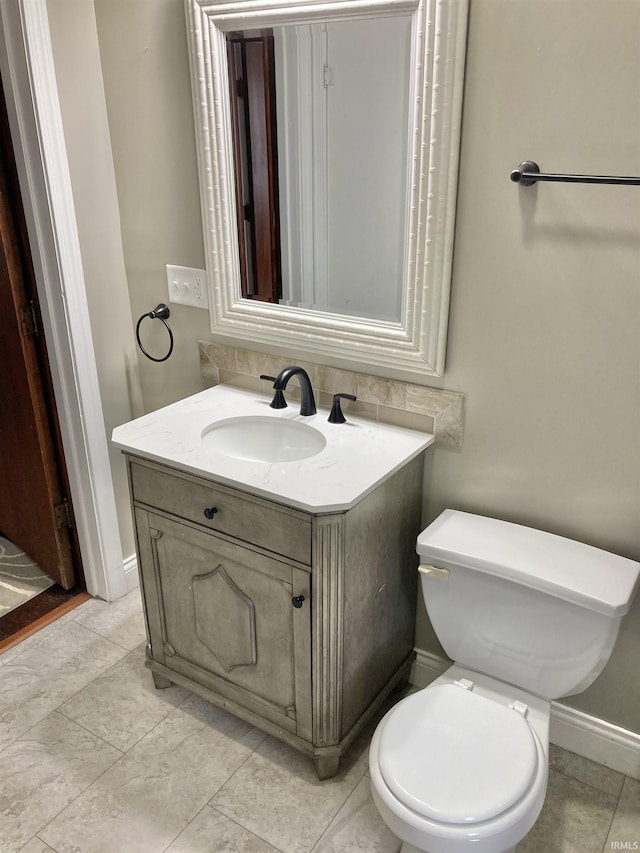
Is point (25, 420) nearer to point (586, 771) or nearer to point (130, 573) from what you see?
point (130, 573)


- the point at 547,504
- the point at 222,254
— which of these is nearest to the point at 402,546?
the point at 547,504

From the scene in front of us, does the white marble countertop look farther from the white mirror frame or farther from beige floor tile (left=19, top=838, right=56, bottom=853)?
beige floor tile (left=19, top=838, right=56, bottom=853)

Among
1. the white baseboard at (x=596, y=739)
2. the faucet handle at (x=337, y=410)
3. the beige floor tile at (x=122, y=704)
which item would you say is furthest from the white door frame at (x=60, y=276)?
the white baseboard at (x=596, y=739)

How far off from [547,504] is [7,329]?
1.60m

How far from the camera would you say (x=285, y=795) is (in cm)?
170

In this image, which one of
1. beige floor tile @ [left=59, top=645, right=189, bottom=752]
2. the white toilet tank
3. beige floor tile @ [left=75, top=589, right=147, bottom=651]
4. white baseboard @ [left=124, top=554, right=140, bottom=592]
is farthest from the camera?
white baseboard @ [left=124, top=554, right=140, bottom=592]

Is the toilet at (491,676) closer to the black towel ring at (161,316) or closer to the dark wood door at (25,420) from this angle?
the black towel ring at (161,316)

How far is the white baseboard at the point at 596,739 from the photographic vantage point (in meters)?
1.72

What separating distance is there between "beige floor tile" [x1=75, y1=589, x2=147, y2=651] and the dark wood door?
5.9 inches

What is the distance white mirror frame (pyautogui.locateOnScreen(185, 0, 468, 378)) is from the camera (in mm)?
1435

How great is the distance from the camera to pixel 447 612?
161cm

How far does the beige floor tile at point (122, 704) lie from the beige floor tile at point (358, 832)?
1.85 ft

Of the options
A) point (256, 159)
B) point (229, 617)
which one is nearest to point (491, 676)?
point (229, 617)

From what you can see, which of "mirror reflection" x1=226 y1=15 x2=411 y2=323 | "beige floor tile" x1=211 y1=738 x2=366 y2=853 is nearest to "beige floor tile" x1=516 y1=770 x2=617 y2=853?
"beige floor tile" x1=211 y1=738 x2=366 y2=853
